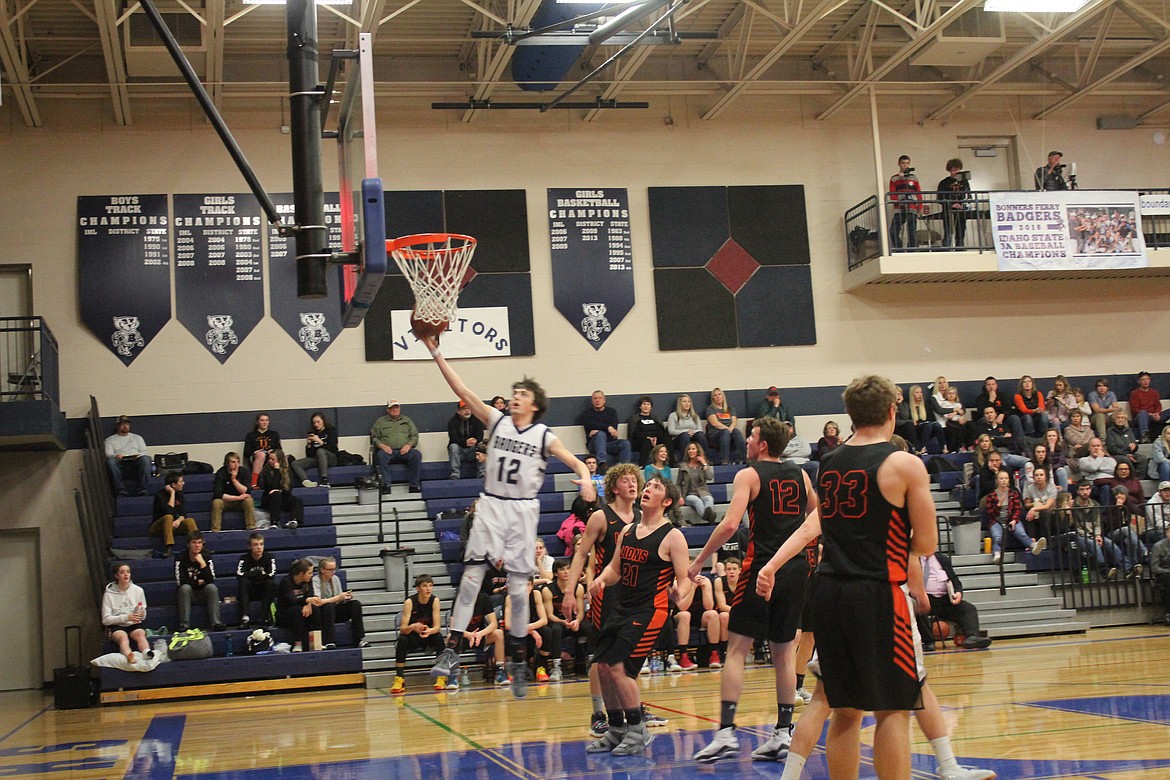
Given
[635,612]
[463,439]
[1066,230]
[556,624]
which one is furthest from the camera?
[1066,230]

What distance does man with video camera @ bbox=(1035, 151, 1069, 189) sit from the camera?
19.5 m

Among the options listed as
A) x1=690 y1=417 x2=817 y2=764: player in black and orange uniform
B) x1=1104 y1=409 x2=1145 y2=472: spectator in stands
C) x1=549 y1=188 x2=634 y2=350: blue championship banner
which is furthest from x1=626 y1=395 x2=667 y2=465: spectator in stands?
x1=690 y1=417 x2=817 y2=764: player in black and orange uniform

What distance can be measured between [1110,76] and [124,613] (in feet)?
54.4

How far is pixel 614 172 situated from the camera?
1931cm

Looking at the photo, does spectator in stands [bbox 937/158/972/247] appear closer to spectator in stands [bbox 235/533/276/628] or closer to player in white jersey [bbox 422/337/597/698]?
spectator in stands [bbox 235/533/276/628]

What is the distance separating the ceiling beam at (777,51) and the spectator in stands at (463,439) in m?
6.50

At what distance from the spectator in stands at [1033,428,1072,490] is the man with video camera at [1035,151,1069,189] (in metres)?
4.31

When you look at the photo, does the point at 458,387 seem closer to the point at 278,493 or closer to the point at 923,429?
the point at 278,493

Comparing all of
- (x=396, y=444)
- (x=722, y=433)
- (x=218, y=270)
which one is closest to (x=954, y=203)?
(x=722, y=433)

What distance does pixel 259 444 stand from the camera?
16797mm

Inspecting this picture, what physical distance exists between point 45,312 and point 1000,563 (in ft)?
46.0

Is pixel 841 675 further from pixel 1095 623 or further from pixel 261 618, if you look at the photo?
pixel 1095 623

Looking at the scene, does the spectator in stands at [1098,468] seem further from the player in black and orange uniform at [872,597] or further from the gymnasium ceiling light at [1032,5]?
the player in black and orange uniform at [872,597]

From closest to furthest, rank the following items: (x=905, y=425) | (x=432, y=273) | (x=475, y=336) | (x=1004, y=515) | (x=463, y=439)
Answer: (x=432, y=273), (x=1004, y=515), (x=463, y=439), (x=905, y=425), (x=475, y=336)
